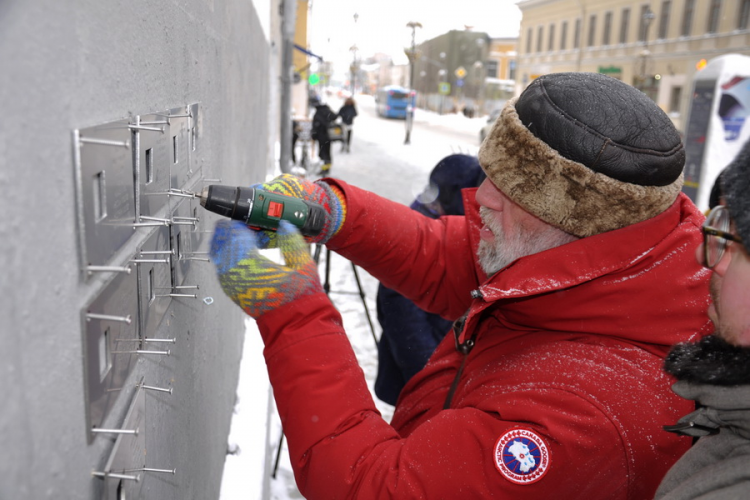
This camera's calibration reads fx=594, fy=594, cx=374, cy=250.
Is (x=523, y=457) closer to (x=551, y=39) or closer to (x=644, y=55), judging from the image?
(x=644, y=55)

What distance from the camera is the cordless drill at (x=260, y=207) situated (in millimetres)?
1332

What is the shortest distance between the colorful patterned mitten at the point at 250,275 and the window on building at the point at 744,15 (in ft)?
86.4

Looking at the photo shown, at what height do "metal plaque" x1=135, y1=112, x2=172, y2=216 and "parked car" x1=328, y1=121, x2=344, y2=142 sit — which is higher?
"metal plaque" x1=135, y1=112, x2=172, y2=216

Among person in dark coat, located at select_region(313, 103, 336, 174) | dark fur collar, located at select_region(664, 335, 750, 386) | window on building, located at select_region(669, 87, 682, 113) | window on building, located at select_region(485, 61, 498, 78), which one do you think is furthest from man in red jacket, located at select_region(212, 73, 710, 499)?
window on building, located at select_region(485, 61, 498, 78)

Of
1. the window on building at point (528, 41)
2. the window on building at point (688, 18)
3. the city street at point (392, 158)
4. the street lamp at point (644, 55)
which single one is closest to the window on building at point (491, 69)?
the window on building at point (528, 41)

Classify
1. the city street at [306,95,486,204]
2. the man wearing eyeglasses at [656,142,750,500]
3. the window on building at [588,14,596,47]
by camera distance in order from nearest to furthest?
the man wearing eyeglasses at [656,142,750,500] < the city street at [306,95,486,204] < the window on building at [588,14,596,47]

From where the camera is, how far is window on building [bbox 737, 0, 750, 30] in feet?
71.9

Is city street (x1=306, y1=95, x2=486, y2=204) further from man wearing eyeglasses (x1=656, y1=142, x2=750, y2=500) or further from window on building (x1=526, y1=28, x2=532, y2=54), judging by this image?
window on building (x1=526, y1=28, x2=532, y2=54)

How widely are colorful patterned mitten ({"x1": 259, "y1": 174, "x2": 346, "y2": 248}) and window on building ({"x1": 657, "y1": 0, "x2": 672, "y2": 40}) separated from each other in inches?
1157

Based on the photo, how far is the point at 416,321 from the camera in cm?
283

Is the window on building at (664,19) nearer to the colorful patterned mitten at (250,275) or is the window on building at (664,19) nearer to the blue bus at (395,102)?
the blue bus at (395,102)

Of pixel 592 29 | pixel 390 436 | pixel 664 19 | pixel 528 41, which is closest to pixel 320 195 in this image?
pixel 390 436

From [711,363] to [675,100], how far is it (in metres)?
29.1

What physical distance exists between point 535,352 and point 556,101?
577 mm
